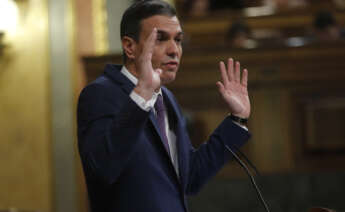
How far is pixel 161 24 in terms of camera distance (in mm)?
1071

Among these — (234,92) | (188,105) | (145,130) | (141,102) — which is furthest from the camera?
(188,105)

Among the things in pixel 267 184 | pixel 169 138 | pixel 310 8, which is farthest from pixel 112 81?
pixel 310 8

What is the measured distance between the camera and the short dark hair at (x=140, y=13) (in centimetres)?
109

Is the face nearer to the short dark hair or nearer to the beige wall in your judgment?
the short dark hair

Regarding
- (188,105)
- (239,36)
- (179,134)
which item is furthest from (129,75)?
(239,36)

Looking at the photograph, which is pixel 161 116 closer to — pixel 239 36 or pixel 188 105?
pixel 188 105

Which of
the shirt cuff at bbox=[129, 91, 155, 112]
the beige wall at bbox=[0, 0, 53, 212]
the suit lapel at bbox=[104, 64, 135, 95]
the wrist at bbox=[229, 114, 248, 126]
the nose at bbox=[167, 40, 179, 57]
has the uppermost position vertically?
the nose at bbox=[167, 40, 179, 57]

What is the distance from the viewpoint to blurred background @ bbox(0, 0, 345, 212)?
8.35 feet

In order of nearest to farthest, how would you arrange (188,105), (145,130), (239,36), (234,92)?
1. (145,130)
2. (234,92)
3. (188,105)
4. (239,36)

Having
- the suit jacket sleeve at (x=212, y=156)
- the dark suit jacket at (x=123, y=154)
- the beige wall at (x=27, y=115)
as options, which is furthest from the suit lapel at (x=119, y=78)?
the beige wall at (x=27, y=115)

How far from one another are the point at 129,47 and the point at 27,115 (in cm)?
173

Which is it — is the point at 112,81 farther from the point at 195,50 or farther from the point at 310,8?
the point at 310,8

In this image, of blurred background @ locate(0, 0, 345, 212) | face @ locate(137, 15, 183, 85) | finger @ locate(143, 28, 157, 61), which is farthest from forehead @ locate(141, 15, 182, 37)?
blurred background @ locate(0, 0, 345, 212)

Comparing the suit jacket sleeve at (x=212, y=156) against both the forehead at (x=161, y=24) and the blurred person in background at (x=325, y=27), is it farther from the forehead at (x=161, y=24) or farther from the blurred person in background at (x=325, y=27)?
the blurred person in background at (x=325, y=27)
